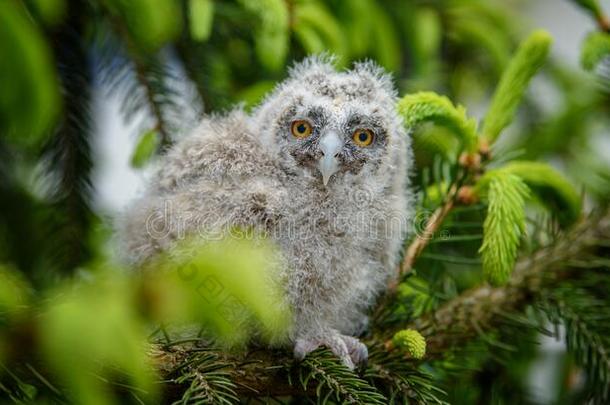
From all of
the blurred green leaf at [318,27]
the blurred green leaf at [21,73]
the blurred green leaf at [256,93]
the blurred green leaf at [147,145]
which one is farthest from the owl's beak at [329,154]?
the blurred green leaf at [21,73]

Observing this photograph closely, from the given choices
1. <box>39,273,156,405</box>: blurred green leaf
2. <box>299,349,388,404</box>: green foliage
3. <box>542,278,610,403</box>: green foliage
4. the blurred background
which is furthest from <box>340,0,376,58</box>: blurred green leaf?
<box>39,273,156,405</box>: blurred green leaf

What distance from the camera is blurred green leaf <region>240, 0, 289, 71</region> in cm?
186

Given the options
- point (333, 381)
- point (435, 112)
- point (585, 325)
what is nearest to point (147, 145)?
point (435, 112)

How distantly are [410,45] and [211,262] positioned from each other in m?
2.19

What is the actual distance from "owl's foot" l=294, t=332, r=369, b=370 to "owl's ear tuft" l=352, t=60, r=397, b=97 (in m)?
0.71

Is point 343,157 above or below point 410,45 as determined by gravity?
below

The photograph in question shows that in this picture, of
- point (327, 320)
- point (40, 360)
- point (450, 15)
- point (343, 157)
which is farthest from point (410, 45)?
point (40, 360)

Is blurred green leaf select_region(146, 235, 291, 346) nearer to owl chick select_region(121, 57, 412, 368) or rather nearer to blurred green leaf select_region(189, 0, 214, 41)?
owl chick select_region(121, 57, 412, 368)

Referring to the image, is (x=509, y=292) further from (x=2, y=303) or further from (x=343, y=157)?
(x=2, y=303)

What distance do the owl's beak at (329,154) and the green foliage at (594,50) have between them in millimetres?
852

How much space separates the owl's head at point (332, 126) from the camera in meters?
1.74

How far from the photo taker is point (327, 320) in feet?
5.58

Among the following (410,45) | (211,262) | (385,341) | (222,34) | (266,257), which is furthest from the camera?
(410,45)

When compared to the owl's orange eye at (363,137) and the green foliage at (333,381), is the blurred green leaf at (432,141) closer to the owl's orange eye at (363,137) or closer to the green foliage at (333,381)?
the owl's orange eye at (363,137)
